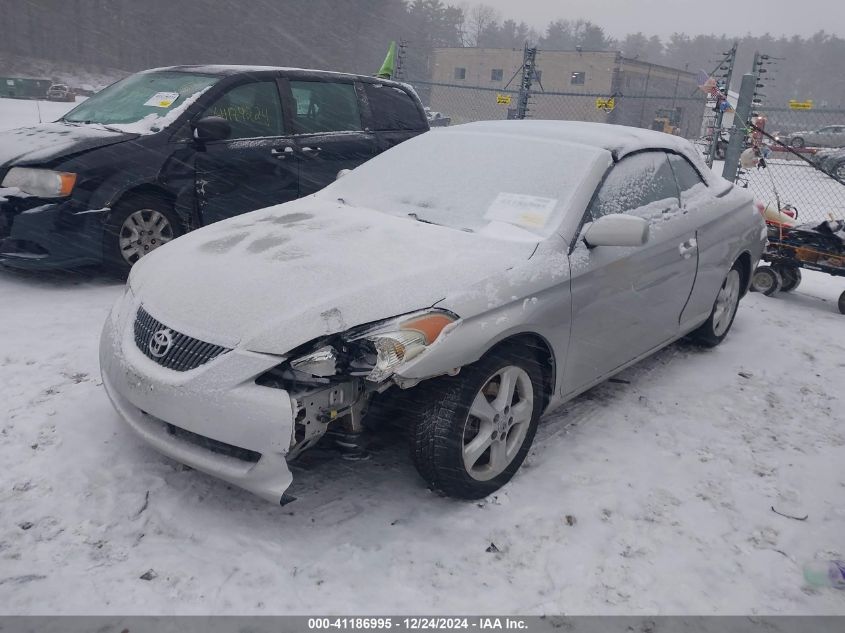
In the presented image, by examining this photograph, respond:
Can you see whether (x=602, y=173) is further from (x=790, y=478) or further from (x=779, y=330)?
(x=779, y=330)

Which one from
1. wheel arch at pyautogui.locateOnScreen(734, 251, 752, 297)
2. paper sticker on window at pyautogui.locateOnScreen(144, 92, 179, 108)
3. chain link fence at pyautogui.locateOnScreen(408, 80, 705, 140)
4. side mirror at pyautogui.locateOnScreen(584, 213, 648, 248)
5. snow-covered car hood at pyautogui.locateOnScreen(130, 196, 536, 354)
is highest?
paper sticker on window at pyautogui.locateOnScreen(144, 92, 179, 108)

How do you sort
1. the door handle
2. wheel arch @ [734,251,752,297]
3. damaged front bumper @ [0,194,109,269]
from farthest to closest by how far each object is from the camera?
wheel arch @ [734,251,752,297], damaged front bumper @ [0,194,109,269], the door handle

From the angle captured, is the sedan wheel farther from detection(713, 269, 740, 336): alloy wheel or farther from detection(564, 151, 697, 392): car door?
detection(713, 269, 740, 336): alloy wheel

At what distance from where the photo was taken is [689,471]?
3363 mm

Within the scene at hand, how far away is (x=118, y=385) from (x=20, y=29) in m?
57.6

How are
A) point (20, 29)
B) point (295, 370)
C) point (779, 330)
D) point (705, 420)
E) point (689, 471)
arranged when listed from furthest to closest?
point (20, 29) → point (779, 330) → point (705, 420) → point (689, 471) → point (295, 370)

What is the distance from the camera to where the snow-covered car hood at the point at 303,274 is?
255 cm

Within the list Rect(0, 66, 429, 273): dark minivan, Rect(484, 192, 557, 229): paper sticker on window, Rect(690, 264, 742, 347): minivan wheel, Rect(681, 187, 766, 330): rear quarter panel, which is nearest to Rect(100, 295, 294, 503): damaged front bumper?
Rect(484, 192, 557, 229): paper sticker on window

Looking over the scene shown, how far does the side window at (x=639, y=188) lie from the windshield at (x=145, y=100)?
358cm

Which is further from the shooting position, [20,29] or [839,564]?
[20,29]

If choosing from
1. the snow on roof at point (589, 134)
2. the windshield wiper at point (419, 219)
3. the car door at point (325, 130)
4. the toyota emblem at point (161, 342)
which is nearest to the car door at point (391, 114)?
the car door at point (325, 130)

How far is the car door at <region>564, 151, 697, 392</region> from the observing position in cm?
331

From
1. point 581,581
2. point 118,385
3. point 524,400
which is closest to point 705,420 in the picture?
point 524,400

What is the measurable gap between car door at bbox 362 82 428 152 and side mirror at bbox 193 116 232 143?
1.76m
